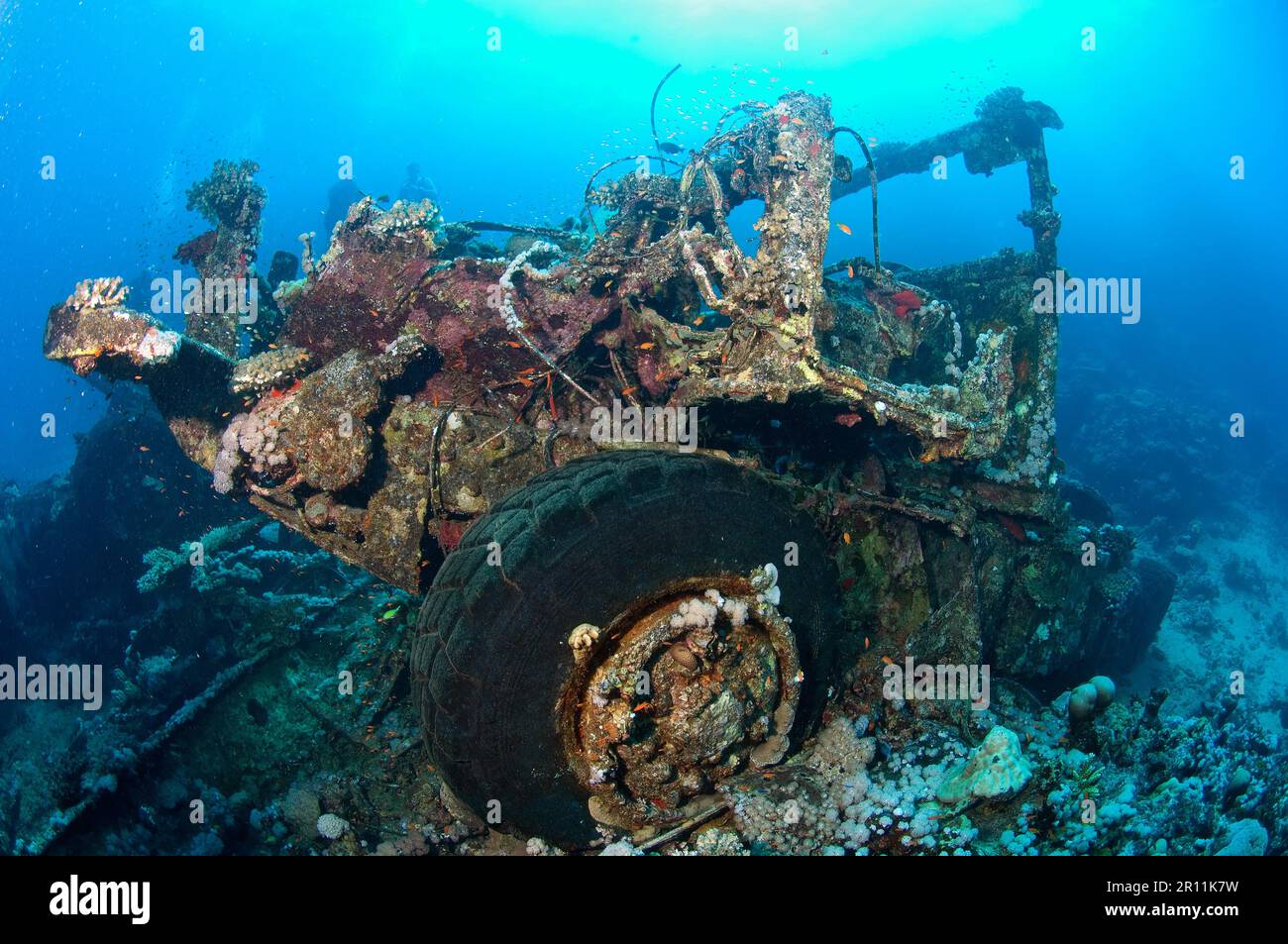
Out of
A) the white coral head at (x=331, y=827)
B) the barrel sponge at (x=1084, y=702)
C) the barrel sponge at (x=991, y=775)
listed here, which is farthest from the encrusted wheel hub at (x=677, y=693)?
the barrel sponge at (x=1084, y=702)

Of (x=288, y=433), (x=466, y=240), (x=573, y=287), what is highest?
(x=466, y=240)

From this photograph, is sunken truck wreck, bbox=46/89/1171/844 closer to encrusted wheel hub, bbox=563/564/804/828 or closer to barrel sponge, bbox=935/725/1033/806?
encrusted wheel hub, bbox=563/564/804/828

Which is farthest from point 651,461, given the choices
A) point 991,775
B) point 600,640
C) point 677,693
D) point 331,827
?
point 331,827

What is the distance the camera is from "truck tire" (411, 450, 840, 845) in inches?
117

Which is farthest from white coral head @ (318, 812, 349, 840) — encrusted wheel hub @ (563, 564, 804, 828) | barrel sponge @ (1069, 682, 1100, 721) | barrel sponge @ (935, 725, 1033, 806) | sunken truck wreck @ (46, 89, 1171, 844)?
barrel sponge @ (1069, 682, 1100, 721)

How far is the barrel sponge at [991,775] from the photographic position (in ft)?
10.8

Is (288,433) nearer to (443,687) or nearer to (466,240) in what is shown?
(443,687)

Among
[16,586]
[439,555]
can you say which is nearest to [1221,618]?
[439,555]

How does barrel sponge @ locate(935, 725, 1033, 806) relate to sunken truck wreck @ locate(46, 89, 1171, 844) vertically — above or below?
below

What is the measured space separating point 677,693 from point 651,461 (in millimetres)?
1277

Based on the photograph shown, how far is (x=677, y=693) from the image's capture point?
3.21 meters

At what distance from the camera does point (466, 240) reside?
27.5 ft

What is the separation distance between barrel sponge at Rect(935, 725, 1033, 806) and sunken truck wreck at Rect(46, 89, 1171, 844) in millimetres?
764
